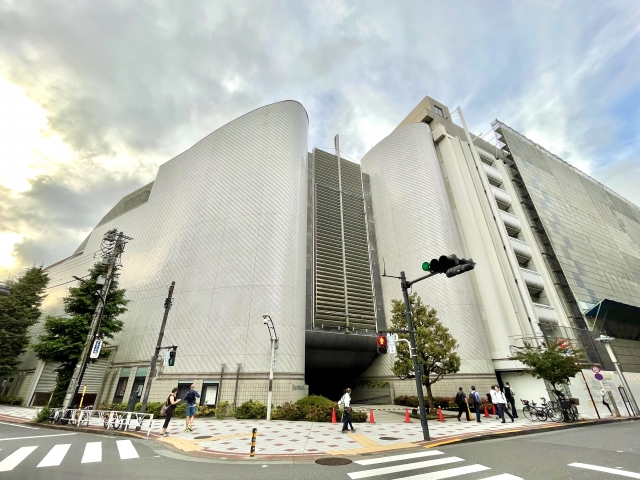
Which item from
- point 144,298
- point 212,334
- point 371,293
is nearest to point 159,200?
point 144,298

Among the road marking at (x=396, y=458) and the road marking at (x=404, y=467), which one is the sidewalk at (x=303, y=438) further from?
the road marking at (x=404, y=467)

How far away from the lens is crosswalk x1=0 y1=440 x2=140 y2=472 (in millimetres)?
7188

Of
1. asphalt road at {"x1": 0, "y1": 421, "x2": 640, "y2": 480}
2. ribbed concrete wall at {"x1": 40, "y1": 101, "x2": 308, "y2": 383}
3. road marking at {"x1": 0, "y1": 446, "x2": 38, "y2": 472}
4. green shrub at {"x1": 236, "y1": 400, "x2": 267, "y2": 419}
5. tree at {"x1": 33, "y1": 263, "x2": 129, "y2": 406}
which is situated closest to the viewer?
asphalt road at {"x1": 0, "y1": 421, "x2": 640, "y2": 480}

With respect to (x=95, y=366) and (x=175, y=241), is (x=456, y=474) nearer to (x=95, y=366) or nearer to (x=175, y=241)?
(x=175, y=241)

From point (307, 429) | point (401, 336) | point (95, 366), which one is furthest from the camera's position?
point (95, 366)

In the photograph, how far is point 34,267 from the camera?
3244cm

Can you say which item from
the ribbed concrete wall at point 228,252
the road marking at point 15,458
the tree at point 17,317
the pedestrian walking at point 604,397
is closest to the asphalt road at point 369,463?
the road marking at point 15,458

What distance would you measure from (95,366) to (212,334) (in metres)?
13.1

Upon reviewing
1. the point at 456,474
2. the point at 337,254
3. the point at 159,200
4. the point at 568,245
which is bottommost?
the point at 456,474

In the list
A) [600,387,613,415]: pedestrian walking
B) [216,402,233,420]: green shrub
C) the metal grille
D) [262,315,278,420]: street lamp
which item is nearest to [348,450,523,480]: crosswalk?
[262,315,278,420]: street lamp

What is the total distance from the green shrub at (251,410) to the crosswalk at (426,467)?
1127 cm

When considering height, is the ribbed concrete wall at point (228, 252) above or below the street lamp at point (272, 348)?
above

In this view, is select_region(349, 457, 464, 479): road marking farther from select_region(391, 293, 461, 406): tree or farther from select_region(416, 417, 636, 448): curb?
select_region(391, 293, 461, 406): tree

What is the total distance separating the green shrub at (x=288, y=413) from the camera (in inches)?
663
